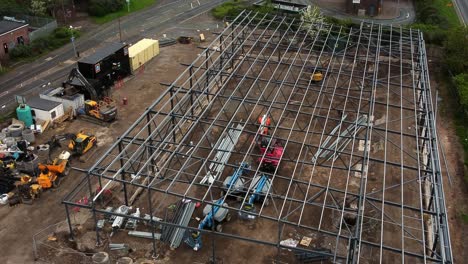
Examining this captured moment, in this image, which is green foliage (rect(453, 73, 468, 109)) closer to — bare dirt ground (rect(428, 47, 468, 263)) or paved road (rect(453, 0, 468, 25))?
bare dirt ground (rect(428, 47, 468, 263))

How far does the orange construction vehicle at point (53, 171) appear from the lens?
36812 mm

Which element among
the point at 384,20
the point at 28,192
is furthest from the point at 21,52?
the point at 384,20

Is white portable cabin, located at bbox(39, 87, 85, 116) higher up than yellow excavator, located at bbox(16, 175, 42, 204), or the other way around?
white portable cabin, located at bbox(39, 87, 85, 116)

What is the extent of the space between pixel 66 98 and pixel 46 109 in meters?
2.85

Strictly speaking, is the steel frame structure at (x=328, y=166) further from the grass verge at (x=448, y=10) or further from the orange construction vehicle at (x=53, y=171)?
the grass verge at (x=448, y=10)

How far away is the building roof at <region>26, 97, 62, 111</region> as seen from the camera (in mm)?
45500

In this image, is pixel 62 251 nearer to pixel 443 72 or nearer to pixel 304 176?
pixel 304 176

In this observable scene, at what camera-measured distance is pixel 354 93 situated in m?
51.6

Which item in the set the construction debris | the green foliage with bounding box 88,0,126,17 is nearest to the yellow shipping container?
the green foliage with bounding box 88,0,126,17

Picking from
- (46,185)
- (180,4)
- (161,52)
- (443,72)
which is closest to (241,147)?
(46,185)

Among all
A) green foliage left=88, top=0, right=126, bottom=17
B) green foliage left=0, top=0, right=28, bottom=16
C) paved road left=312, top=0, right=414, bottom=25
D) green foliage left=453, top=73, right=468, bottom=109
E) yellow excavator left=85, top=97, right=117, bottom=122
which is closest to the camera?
yellow excavator left=85, top=97, right=117, bottom=122

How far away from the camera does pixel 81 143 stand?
4094cm

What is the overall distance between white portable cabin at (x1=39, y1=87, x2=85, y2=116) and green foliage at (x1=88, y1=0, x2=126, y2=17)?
34.8 metres

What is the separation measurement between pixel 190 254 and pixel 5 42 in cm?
4534
